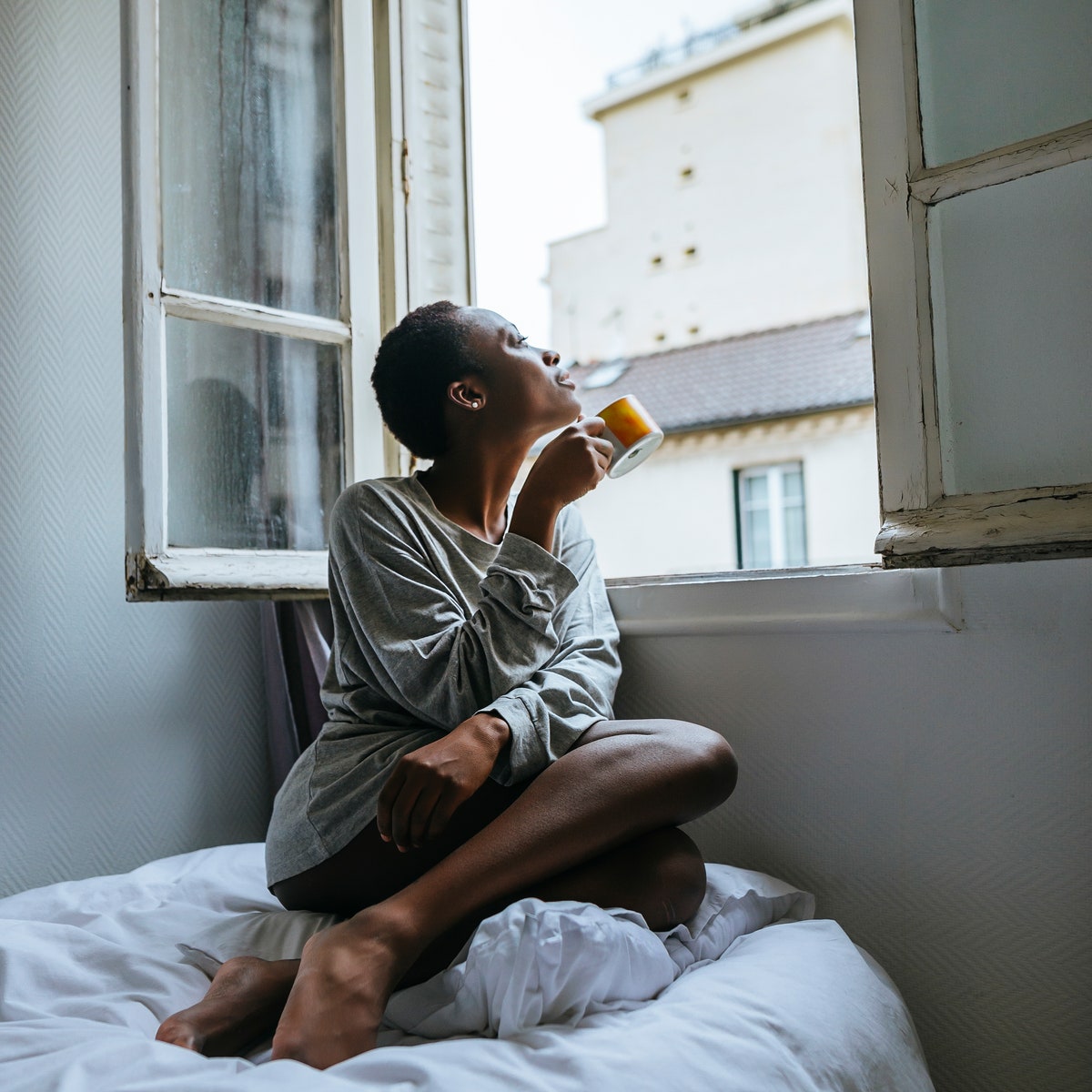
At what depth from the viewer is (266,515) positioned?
4.91 feet

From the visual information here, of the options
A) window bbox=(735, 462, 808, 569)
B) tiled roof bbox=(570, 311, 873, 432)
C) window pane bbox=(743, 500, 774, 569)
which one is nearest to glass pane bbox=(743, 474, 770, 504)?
window bbox=(735, 462, 808, 569)

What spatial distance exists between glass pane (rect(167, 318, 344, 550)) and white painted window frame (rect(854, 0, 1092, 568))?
89 cm

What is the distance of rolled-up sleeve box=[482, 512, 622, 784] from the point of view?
0.99 meters

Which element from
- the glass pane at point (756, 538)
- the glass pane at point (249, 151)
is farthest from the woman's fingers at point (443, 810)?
the glass pane at point (756, 538)

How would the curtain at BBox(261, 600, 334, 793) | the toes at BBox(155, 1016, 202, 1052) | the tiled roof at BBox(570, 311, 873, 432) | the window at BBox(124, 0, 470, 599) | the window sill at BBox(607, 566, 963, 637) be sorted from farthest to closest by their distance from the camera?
1. the tiled roof at BBox(570, 311, 873, 432)
2. the curtain at BBox(261, 600, 334, 793)
3. the window at BBox(124, 0, 470, 599)
4. the window sill at BBox(607, 566, 963, 637)
5. the toes at BBox(155, 1016, 202, 1052)

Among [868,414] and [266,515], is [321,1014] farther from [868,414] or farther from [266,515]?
[868,414]

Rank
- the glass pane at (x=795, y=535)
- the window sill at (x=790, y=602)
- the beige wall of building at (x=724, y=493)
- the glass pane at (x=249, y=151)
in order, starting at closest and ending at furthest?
the window sill at (x=790, y=602) → the glass pane at (x=249, y=151) → the beige wall of building at (x=724, y=493) → the glass pane at (x=795, y=535)

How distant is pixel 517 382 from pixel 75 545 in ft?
2.43

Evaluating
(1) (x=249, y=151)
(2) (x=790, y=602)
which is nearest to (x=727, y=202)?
(1) (x=249, y=151)

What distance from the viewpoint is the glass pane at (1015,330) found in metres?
0.95

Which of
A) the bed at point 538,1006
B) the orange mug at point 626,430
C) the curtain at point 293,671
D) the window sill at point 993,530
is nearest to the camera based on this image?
the bed at point 538,1006

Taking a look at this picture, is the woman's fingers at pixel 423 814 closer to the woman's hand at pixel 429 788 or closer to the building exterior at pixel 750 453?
the woman's hand at pixel 429 788

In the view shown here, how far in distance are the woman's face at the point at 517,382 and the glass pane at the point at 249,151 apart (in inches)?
17.1

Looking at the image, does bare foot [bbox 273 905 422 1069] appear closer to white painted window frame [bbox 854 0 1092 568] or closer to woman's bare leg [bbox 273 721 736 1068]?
woman's bare leg [bbox 273 721 736 1068]
